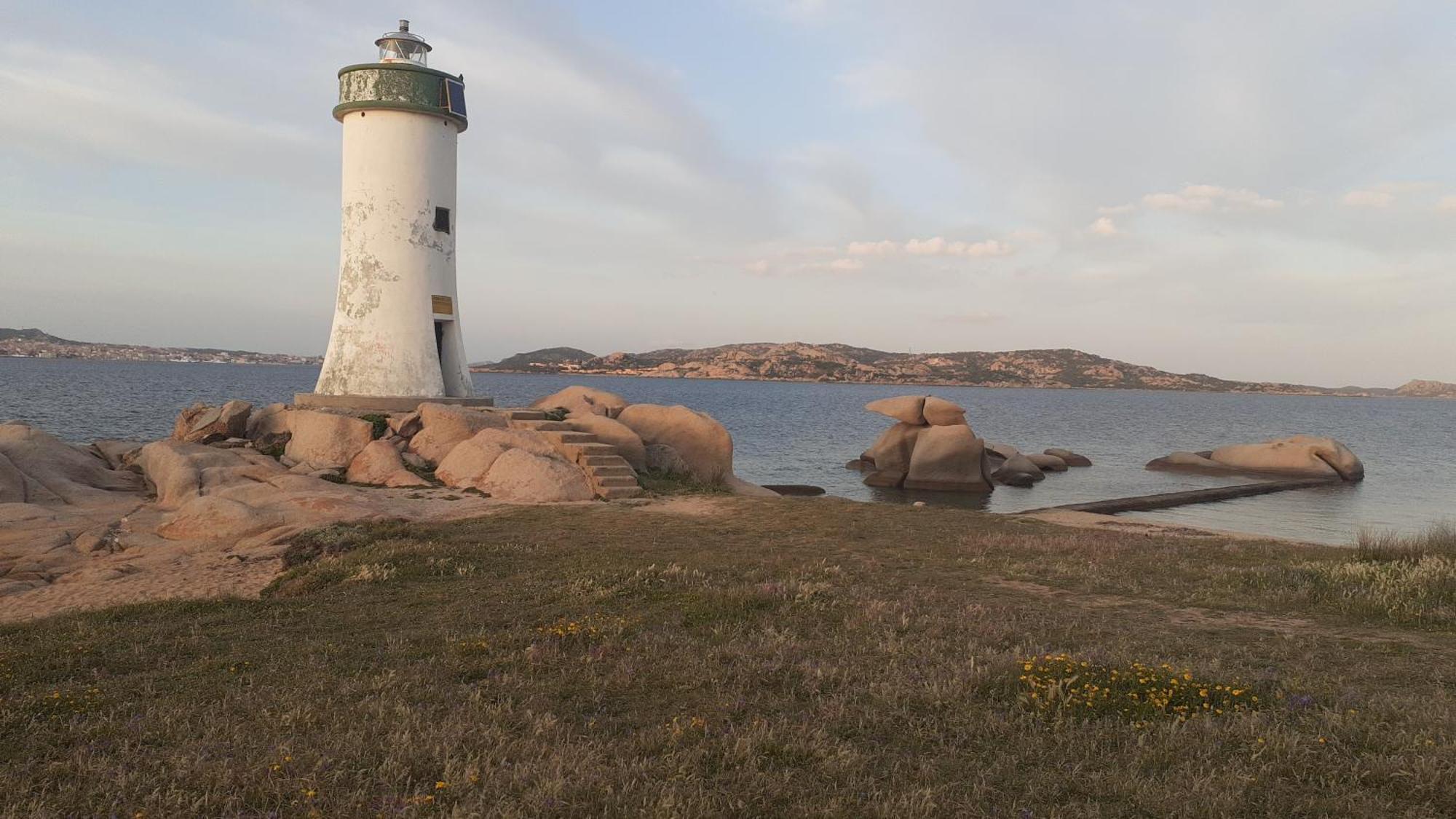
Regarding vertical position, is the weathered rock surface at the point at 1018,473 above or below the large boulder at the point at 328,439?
below

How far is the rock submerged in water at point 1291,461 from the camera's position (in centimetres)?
4825

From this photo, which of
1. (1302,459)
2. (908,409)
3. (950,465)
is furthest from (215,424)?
(1302,459)

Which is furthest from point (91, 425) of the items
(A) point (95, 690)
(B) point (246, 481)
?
(A) point (95, 690)

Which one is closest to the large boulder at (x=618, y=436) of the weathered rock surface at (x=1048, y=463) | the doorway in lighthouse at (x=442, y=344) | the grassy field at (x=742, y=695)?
the doorway in lighthouse at (x=442, y=344)

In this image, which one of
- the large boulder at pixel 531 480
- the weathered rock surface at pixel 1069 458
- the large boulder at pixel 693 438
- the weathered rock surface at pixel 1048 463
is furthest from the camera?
the weathered rock surface at pixel 1069 458

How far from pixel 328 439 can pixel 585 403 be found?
8.42 m

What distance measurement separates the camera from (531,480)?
68.8 feet

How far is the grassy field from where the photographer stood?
500 centimetres

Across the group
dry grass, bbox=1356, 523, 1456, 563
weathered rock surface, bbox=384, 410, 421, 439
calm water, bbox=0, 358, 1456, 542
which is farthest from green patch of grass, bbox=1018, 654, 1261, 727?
calm water, bbox=0, 358, 1456, 542

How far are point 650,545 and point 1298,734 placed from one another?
1045 cm

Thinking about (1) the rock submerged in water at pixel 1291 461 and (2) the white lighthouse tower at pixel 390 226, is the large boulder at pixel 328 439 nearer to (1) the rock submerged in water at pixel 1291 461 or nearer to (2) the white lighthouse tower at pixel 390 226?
(2) the white lighthouse tower at pixel 390 226

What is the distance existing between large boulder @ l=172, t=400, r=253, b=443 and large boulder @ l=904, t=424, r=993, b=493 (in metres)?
29.2

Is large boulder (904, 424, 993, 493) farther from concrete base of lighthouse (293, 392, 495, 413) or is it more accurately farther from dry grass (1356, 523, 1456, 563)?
dry grass (1356, 523, 1456, 563)

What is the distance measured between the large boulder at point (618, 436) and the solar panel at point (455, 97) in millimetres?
10432
